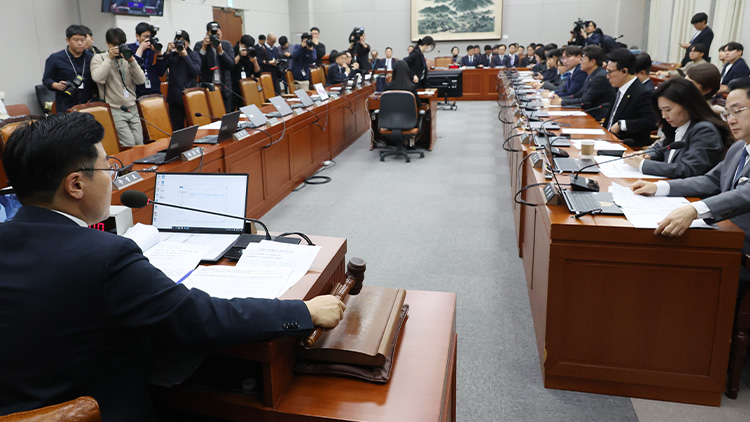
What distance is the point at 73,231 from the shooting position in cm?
97

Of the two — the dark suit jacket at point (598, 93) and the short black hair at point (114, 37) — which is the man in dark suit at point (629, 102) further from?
the short black hair at point (114, 37)

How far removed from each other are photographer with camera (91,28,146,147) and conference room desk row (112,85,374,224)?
34.0 inches

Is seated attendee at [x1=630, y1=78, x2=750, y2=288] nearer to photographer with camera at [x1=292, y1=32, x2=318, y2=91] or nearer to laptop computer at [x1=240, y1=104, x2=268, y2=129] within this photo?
laptop computer at [x1=240, y1=104, x2=268, y2=129]

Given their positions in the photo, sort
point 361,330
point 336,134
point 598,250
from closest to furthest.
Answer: point 361,330, point 598,250, point 336,134

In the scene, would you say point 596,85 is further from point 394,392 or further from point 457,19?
point 457,19

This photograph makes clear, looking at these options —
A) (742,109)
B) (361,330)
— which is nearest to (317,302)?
(361,330)

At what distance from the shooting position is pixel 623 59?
3818mm

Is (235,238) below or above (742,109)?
below

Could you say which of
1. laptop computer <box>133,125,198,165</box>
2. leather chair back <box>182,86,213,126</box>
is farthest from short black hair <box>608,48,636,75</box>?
leather chair back <box>182,86,213,126</box>

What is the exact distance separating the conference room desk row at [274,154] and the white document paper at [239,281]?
4.20 ft

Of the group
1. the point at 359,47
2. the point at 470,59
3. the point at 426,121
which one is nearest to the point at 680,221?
the point at 426,121

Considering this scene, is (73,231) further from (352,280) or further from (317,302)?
(352,280)

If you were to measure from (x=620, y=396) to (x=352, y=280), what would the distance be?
4.31 feet

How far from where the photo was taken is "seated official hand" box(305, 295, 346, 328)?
Result: 111 cm
